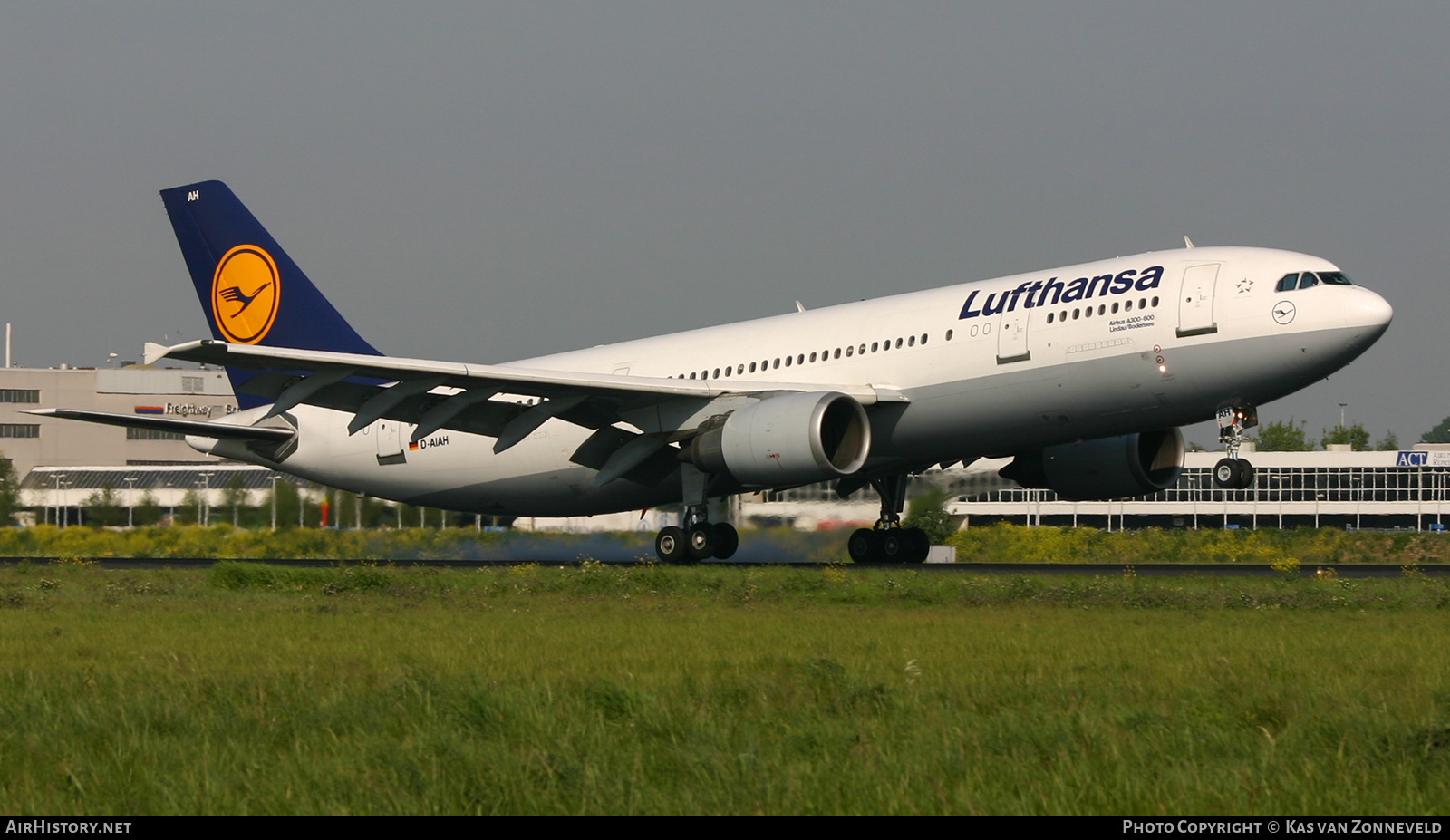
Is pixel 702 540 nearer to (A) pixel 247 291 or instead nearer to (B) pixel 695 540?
(B) pixel 695 540

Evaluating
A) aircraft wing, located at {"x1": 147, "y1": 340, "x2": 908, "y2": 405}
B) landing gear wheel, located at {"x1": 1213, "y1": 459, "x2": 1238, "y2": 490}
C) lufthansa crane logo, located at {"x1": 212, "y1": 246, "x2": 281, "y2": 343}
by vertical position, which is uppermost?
lufthansa crane logo, located at {"x1": 212, "y1": 246, "x2": 281, "y2": 343}

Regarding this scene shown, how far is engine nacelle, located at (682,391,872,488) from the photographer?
23.2m

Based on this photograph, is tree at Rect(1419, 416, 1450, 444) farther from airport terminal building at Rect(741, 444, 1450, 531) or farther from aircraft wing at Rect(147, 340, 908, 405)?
aircraft wing at Rect(147, 340, 908, 405)

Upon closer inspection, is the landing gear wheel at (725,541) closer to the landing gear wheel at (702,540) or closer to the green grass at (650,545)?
the landing gear wheel at (702,540)

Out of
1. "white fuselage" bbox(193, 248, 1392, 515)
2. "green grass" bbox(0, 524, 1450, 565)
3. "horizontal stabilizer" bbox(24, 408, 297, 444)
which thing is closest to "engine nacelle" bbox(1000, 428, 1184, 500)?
"white fuselage" bbox(193, 248, 1392, 515)

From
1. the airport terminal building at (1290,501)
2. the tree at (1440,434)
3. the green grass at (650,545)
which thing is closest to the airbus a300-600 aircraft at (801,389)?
the green grass at (650,545)

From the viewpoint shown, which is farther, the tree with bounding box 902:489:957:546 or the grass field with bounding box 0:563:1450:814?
the tree with bounding box 902:489:957:546

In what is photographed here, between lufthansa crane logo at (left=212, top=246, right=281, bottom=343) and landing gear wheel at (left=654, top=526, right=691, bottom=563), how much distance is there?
10.4 metres

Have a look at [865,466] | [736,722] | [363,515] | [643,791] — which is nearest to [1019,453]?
[865,466]

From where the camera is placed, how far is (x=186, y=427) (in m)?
29.1

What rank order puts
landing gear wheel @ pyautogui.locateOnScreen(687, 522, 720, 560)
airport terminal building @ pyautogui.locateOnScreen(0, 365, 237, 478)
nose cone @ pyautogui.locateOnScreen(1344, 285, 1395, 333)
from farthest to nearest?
airport terminal building @ pyautogui.locateOnScreen(0, 365, 237, 478) < landing gear wheel @ pyautogui.locateOnScreen(687, 522, 720, 560) < nose cone @ pyautogui.locateOnScreen(1344, 285, 1395, 333)

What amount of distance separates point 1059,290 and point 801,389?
16.4ft

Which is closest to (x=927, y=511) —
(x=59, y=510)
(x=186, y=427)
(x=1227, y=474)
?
(x=1227, y=474)
